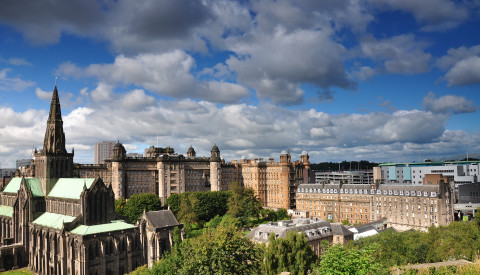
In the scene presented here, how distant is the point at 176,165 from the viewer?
16025 cm

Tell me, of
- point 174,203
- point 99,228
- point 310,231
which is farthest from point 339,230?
point 174,203

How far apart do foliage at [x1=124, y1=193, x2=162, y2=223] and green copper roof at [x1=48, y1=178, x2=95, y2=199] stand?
104 feet

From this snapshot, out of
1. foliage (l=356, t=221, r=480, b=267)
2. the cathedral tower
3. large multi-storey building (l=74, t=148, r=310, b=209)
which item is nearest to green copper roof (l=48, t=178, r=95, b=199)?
the cathedral tower

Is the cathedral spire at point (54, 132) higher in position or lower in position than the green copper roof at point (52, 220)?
higher

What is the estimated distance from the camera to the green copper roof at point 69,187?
86938mm

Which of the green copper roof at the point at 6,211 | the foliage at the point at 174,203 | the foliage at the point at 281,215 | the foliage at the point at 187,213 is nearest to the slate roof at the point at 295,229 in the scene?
the foliage at the point at 187,213

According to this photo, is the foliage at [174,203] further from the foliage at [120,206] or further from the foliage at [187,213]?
the foliage at [120,206]

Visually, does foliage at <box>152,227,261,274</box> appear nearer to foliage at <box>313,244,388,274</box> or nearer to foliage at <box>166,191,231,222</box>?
foliage at <box>313,244,388,274</box>

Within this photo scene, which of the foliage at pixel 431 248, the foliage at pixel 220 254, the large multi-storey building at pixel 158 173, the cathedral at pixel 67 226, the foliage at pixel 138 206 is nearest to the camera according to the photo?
the foliage at pixel 220 254

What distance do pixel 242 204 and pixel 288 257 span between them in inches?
2959

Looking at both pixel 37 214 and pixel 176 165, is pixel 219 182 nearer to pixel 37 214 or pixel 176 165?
pixel 176 165

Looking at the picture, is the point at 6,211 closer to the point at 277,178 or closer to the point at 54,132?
the point at 54,132

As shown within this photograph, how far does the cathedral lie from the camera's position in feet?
253

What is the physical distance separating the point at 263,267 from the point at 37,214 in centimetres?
7292
